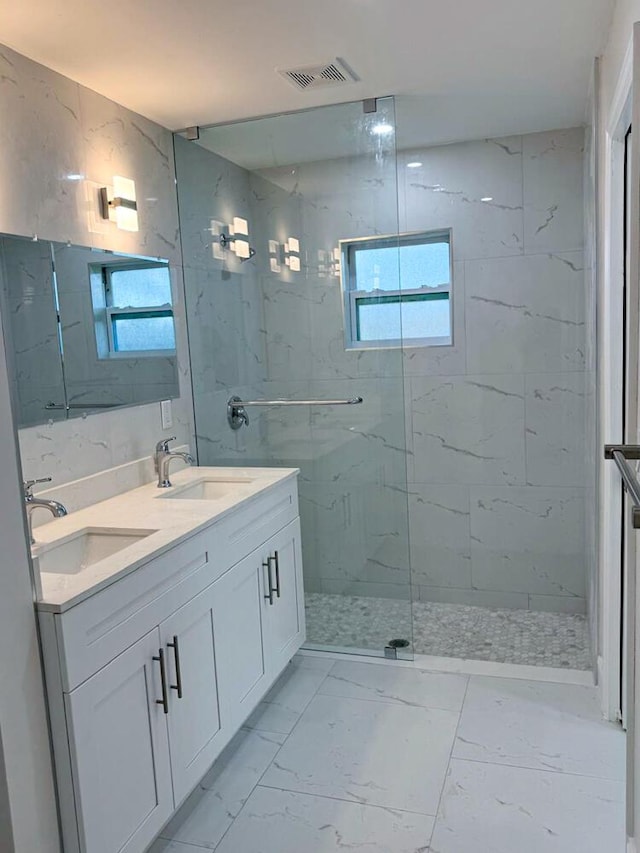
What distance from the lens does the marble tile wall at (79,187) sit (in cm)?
221

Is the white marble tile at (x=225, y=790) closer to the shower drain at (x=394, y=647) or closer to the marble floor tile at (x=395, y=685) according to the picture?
the marble floor tile at (x=395, y=685)

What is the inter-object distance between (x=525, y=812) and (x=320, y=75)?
2531 mm

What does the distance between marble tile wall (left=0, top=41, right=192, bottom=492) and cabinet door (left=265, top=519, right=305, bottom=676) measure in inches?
26.3

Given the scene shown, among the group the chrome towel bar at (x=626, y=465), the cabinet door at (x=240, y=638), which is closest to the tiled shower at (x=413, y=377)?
the cabinet door at (x=240, y=638)

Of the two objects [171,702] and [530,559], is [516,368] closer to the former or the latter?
[530,559]

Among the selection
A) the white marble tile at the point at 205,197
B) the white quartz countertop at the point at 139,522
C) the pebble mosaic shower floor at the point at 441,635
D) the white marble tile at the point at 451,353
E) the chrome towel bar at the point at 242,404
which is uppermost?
the white marble tile at the point at 205,197

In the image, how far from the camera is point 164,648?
1970 millimetres

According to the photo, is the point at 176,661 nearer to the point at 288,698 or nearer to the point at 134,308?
the point at 288,698

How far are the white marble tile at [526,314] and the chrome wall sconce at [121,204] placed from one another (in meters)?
1.71

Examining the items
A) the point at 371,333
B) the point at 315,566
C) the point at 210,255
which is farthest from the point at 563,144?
the point at 315,566

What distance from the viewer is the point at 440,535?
3842 millimetres

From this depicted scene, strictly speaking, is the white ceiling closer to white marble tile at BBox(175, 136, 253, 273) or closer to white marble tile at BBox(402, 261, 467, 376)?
white marble tile at BBox(175, 136, 253, 273)

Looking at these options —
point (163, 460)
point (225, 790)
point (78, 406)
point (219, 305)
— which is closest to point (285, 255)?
point (219, 305)

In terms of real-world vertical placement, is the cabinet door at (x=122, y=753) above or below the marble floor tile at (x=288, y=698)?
above
